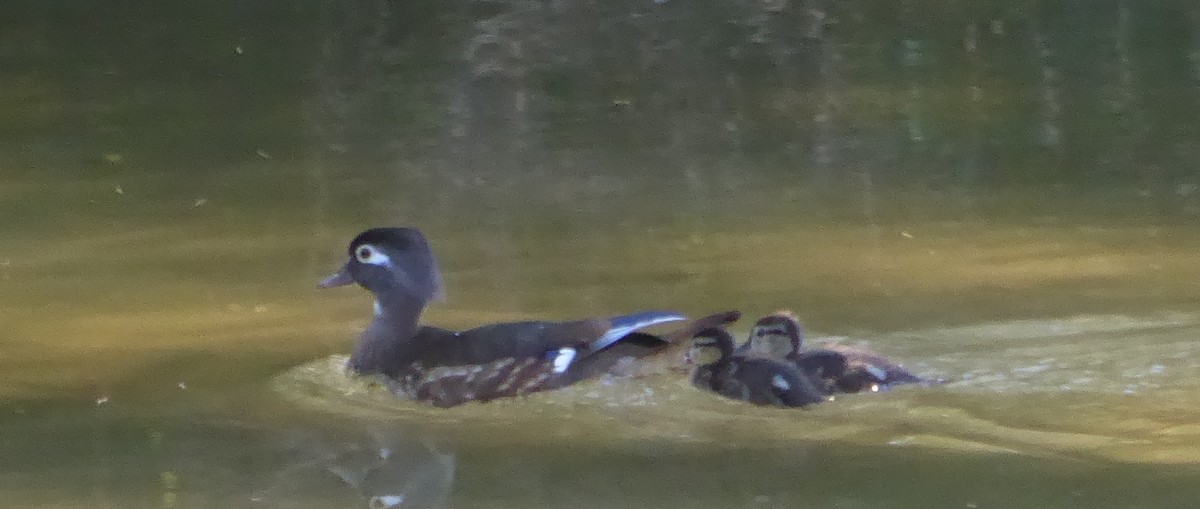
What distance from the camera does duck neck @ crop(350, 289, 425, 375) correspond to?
5.77 metres

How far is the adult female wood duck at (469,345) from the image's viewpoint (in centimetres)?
547

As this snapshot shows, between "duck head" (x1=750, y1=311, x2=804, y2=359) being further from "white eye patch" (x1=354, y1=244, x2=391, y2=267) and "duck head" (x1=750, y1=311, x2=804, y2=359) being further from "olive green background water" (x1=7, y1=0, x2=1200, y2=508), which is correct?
"white eye patch" (x1=354, y1=244, x2=391, y2=267)

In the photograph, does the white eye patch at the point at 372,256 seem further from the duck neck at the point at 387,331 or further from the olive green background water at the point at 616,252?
the olive green background water at the point at 616,252

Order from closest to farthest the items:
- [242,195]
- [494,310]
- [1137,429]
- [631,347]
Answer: [1137,429] < [631,347] < [494,310] < [242,195]

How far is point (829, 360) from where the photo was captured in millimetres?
5387

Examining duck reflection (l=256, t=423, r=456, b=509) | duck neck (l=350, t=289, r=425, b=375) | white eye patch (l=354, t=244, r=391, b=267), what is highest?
white eye patch (l=354, t=244, r=391, b=267)

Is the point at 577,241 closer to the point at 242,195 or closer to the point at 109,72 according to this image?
the point at 242,195

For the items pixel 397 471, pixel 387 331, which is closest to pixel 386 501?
pixel 397 471

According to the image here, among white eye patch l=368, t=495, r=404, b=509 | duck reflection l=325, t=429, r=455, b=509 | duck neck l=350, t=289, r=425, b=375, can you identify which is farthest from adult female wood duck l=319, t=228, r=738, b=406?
white eye patch l=368, t=495, r=404, b=509

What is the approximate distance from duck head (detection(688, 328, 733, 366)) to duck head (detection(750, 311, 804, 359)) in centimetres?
9

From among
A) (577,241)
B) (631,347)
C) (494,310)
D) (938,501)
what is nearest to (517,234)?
(577,241)

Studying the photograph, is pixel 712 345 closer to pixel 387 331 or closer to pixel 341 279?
pixel 387 331

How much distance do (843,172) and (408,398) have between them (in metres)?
4.11

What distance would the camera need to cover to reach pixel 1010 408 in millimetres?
5277
